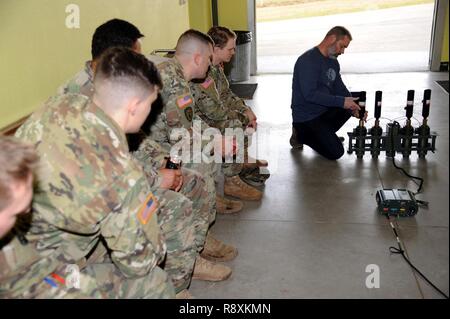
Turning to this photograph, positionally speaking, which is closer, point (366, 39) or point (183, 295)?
point (183, 295)

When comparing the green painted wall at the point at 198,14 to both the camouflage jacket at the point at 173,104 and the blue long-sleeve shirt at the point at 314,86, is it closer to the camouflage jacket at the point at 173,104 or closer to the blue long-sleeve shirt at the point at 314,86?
the blue long-sleeve shirt at the point at 314,86

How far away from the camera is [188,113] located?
9.49 feet

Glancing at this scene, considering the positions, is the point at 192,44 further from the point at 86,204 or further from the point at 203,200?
the point at 86,204

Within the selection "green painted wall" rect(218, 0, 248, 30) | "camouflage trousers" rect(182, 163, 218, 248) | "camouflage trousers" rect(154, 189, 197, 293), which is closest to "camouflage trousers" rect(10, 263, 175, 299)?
"camouflage trousers" rect(154, 189, 197, 293)

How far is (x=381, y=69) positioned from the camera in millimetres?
8188

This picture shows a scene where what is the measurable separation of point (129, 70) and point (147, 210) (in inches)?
22.0

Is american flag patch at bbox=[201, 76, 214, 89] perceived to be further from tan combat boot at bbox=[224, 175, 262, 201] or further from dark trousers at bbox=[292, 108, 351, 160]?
dark trousers at bbox=[292, 108, 351, 160]

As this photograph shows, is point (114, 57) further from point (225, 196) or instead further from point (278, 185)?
point (278, 185)

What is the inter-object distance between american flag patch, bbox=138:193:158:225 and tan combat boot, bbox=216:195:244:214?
1631mm

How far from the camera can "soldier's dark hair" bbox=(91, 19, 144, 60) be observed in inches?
103

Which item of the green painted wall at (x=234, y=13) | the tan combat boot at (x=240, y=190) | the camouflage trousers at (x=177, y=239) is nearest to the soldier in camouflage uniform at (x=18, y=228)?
the camouflage trousers at (x=177, y=239)

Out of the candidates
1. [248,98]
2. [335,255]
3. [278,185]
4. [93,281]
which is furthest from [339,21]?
[93,281]

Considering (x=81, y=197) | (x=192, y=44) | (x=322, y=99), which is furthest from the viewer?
(x=322, y=99)

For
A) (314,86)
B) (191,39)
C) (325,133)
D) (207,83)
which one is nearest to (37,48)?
(191,39)
